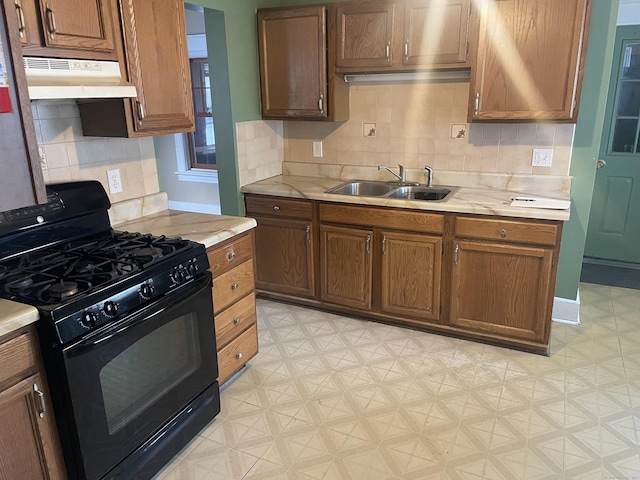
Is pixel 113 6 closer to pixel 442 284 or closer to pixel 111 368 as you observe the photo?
pixel 111 368

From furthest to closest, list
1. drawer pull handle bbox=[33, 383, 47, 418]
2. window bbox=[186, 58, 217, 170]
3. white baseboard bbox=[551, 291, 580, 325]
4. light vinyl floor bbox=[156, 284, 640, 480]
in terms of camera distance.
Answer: window bbox=[186, 58, 217, 170]
white baseboard bbox=[551, 291, 580, 325]
light vinyl floor bbox=[156, 284, 640, 480]
drawer pull handle bbox=[33, 383, 47, 418]

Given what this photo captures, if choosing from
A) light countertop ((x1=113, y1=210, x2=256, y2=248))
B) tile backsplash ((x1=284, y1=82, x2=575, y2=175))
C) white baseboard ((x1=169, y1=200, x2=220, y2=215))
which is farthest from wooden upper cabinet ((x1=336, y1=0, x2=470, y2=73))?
white baseboard ((x1=169, y1=200, x2=220, y2=215))

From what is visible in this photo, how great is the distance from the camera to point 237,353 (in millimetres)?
2559

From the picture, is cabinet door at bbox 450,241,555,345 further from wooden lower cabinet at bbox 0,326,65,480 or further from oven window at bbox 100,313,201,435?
wooden lower cabinet at bbox 0,326,65,480

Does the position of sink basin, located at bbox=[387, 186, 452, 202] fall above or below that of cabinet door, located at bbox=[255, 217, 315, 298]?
above

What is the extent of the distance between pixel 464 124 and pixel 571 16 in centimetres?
88

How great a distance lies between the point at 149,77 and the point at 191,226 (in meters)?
0.73

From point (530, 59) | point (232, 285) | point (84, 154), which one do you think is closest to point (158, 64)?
point (84, 154)

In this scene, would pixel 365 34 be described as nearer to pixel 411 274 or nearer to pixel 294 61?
pixel 294 61

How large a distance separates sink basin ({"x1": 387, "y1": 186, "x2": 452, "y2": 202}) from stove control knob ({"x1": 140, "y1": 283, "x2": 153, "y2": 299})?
187cm

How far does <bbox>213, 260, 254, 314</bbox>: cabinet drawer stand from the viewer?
235 cm

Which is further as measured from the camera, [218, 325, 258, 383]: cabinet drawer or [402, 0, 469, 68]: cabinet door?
[402, 0, 469, 68]: cabinet door

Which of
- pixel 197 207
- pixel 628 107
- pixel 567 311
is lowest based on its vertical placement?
pixel 567 311

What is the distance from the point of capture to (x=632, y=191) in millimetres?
4016
